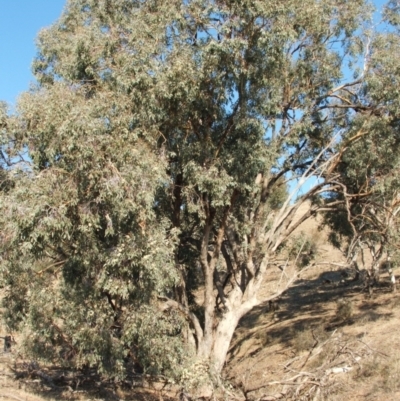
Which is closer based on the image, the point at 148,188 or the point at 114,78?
the point at 148,188

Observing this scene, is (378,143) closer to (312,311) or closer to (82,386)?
(312,311)

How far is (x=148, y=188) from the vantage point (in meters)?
9.97

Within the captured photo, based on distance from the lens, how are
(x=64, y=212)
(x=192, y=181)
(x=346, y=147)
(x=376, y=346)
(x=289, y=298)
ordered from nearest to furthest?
(x=64, y=212) < (x=192, y=181) < (x=376, y=346) < (x=346, y=147) < (x=289, y=298)

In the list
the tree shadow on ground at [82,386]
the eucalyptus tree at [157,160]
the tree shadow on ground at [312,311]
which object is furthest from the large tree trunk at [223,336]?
the tree shadow on ground at [312,311]

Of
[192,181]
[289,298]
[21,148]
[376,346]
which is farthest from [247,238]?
[289,298]

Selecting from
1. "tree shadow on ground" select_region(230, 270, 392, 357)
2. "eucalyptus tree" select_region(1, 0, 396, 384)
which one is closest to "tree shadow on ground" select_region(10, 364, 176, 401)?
"eucalyptus tree" select_region(1, 0, 396, 384)

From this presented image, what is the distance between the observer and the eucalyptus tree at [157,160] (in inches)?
382

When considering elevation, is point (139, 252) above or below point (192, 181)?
below

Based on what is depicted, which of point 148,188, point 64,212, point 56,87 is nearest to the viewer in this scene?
point 64,212

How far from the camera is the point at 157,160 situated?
38.1 ft

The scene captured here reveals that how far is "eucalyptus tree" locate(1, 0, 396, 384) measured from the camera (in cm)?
970

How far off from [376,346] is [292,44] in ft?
Result: 28.1

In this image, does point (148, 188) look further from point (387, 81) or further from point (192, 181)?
point (387, 81)

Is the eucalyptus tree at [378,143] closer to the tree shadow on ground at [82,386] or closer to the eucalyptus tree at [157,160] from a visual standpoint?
the eucalyptus tree at [157,160]
